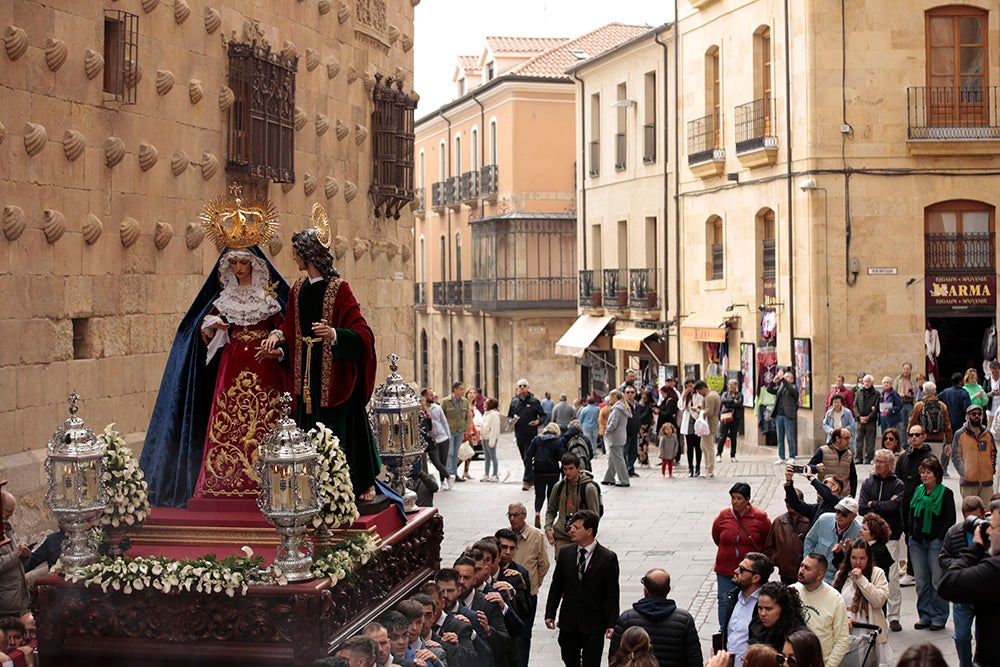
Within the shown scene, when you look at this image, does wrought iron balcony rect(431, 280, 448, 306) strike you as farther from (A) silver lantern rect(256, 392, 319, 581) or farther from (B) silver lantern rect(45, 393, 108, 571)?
(A) silver lantern rect(256, 392, 319, 581)

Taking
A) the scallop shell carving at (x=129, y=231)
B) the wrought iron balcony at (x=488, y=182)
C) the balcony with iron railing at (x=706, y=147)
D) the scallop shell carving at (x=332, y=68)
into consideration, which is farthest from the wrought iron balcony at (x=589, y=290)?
the scallop shell carving at (x=129, y=231)

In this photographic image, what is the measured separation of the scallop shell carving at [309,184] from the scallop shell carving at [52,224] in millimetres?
5702

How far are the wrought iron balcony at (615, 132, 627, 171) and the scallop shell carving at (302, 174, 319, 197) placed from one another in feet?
60.5

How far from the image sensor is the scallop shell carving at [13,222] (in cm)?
1181

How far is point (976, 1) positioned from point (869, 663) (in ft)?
63.7

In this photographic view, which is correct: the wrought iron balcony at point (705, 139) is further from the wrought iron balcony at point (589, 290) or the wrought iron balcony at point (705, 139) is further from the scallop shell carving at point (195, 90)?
the scallop shell carving at point (195, 90)

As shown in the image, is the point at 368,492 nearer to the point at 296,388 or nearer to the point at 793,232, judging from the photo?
the point at 296,388

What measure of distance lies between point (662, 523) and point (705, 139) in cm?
1426

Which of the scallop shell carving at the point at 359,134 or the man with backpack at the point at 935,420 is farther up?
the scallop shell carving at the point at 359,134

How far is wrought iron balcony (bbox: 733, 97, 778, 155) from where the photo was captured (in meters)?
26.9

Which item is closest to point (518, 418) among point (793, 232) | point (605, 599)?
point (793, 232)

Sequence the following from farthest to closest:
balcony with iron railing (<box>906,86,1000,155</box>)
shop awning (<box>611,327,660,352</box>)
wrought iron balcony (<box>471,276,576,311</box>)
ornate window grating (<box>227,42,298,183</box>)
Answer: wrought iron balcony (<box>471,276,576,311</box>) → shop awning (<box>611,327,660,352</box>) → balcony with iron railing (<box>906,86,1000,155</box>) → ornate window grating (<box>227,42,298,183</box>)

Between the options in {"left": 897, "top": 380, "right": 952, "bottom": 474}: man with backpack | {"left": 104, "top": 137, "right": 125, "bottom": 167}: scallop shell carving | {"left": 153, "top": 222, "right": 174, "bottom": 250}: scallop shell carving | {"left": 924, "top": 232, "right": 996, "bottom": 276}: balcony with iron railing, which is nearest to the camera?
{"left": 104, "top": 137, "right": 125, "bottom": 167}: scallop shell carving

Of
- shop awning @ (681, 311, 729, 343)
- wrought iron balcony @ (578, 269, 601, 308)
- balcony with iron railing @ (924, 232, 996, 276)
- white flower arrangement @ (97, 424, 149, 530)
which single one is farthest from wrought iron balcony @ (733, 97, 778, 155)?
white flower arrangement @ (97, 424, 149, 530)
